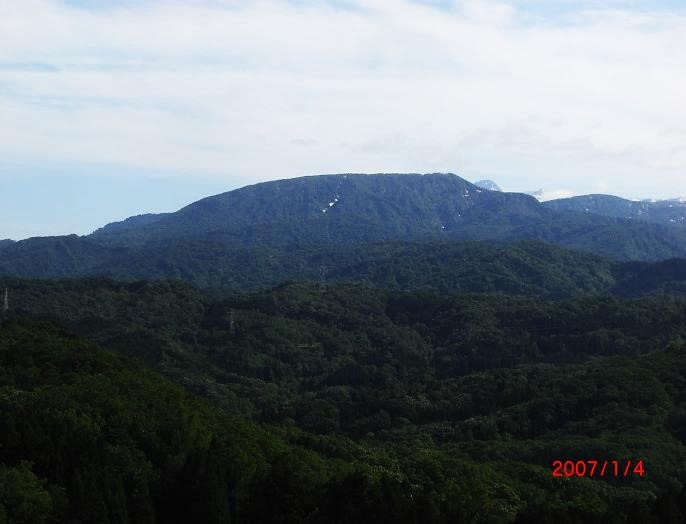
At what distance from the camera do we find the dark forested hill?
139ft

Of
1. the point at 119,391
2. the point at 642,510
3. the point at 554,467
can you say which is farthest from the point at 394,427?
the point at 642,510

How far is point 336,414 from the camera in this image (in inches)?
4577

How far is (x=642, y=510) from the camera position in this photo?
38688 mm

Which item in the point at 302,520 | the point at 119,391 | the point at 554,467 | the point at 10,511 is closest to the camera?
the point at 10,511

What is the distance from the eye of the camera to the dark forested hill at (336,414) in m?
42.3

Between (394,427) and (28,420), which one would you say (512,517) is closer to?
(28,420)

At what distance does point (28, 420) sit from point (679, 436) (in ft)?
210
